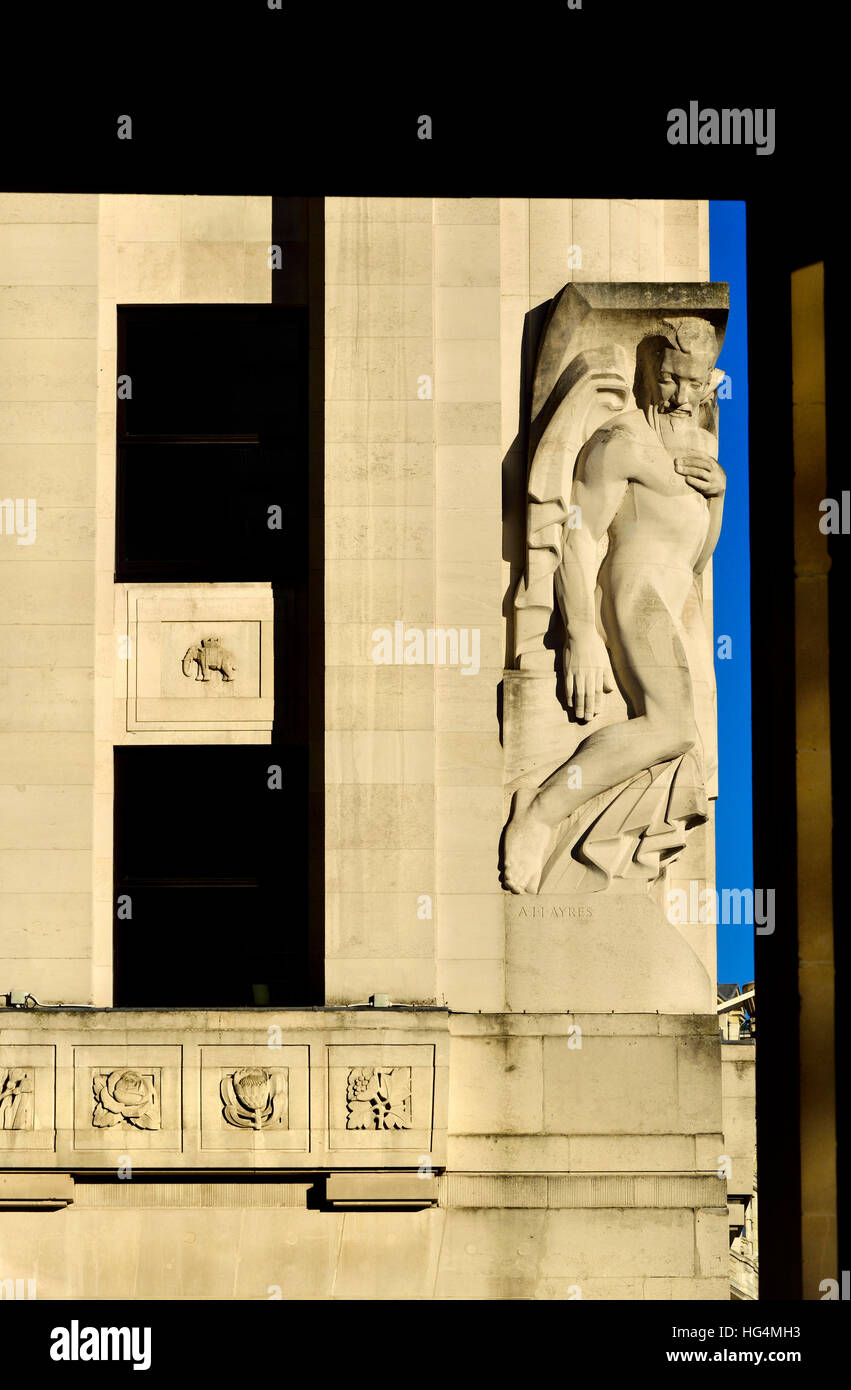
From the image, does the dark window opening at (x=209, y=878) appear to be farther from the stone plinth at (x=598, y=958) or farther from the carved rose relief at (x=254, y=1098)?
the stone plinth at (x=598, y=958)

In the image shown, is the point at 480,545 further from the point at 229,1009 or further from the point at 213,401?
the point at 229,1009

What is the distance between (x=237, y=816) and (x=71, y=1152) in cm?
428

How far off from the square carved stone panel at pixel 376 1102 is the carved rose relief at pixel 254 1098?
52cm

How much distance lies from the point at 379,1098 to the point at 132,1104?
2.53 meters

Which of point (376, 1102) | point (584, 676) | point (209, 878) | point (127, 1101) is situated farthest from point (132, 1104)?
point (584, 676)

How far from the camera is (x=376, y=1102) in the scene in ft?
60.0

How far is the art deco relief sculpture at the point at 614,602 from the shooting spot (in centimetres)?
1950

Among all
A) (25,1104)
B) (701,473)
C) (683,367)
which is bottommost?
(25,1104)

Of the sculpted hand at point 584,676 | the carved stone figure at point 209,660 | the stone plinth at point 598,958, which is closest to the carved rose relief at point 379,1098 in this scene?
the stone plinth at point 598,958

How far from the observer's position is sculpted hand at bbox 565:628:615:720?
770 inches

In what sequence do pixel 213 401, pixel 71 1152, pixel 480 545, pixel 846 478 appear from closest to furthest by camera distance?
pixel 846 478
pixel 71 1152
pixel 480 545
pixel 213 401

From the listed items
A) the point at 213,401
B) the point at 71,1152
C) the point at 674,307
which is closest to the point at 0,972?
the point at 71,1152

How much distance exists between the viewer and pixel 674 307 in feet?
65.1

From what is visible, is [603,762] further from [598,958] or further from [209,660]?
[209,660]
